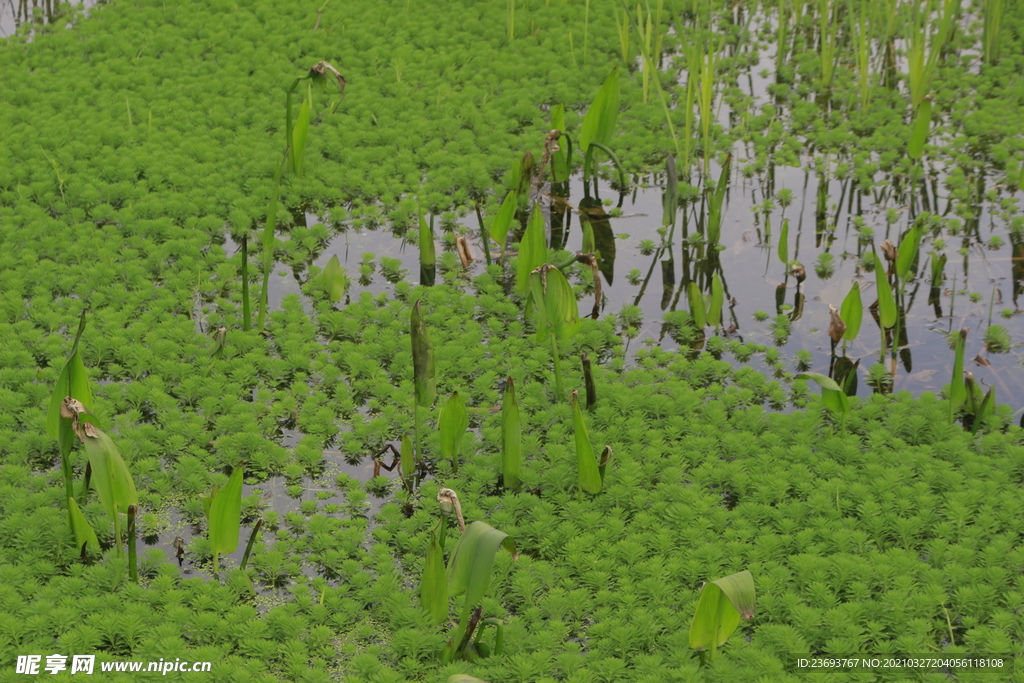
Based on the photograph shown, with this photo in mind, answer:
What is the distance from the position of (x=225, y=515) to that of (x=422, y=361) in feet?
2.86

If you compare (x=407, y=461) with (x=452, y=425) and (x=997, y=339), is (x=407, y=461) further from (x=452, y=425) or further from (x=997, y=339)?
(x=997, y=339)

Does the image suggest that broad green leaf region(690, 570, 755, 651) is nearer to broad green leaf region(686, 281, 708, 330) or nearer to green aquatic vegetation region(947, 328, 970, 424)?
green aquatic vegetation region(947, 328, 970, 424)

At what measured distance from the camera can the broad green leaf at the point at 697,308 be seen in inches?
173

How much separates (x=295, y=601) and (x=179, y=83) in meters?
4.29

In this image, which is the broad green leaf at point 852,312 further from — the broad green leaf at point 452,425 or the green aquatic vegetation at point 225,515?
the green aquatic vegetation at point 225,515

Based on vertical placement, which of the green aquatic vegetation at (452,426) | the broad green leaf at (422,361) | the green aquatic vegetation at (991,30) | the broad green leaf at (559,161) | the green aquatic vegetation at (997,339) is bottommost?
the green aquatic vegetation at (452,426)

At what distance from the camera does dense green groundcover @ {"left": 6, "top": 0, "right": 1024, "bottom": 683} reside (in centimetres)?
290

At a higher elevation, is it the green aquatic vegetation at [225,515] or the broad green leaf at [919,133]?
the broad green leaf at [919,133]

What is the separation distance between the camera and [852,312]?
4.07 metres

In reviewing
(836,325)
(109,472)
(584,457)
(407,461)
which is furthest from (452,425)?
Answer: (836,325)

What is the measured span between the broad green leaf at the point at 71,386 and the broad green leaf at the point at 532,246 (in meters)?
1.78

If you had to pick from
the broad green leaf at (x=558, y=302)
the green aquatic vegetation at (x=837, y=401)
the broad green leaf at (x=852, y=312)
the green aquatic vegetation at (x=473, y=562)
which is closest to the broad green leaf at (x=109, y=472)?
the green aquatic vegetation at (x=473, y=562)

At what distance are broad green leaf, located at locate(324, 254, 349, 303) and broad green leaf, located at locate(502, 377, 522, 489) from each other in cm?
148

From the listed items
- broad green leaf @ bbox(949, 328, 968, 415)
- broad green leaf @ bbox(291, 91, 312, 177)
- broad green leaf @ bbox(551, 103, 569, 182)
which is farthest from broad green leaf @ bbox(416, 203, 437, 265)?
broad green leaf @ bbox(949, 328, 968, 415)
